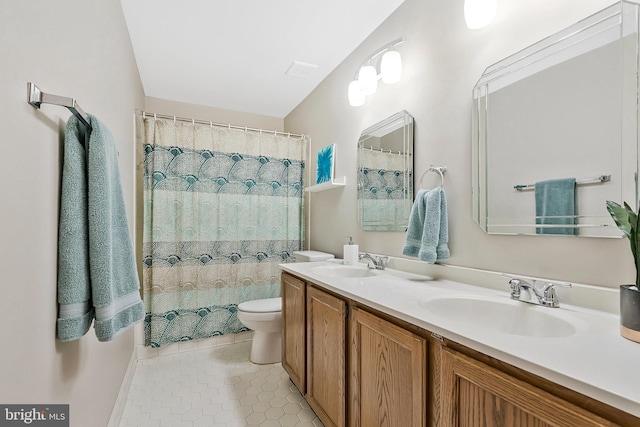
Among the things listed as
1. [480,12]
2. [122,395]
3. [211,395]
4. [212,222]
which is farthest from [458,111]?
[122,395]

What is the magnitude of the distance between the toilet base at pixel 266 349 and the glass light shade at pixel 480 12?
233cm

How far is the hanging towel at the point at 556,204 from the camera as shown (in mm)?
1065

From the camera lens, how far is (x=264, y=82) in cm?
281

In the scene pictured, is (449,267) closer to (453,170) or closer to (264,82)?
(453,170)

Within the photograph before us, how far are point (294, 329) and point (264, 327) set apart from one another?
56 cm

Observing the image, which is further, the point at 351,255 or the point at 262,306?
the point at 262,306

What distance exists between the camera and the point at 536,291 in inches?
41.5

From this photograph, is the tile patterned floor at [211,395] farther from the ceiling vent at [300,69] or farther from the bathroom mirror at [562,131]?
the ceiling vent at [300,69]

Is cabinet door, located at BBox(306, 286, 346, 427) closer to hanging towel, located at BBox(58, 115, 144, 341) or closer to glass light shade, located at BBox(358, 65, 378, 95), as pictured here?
hanging towel, located at BBox(58, 115, 144, 341)

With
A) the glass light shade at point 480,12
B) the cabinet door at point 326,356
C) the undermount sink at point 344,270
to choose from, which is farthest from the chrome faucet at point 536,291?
the glass light shade at point 480,12

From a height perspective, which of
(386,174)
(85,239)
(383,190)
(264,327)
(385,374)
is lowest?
(264,327)

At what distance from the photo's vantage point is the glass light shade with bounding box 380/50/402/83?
177 cm

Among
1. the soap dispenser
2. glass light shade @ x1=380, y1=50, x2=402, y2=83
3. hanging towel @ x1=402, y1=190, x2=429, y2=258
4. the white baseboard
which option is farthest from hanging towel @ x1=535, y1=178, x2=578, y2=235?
the white baseboard

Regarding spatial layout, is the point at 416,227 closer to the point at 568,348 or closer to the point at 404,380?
the point at 404,380
